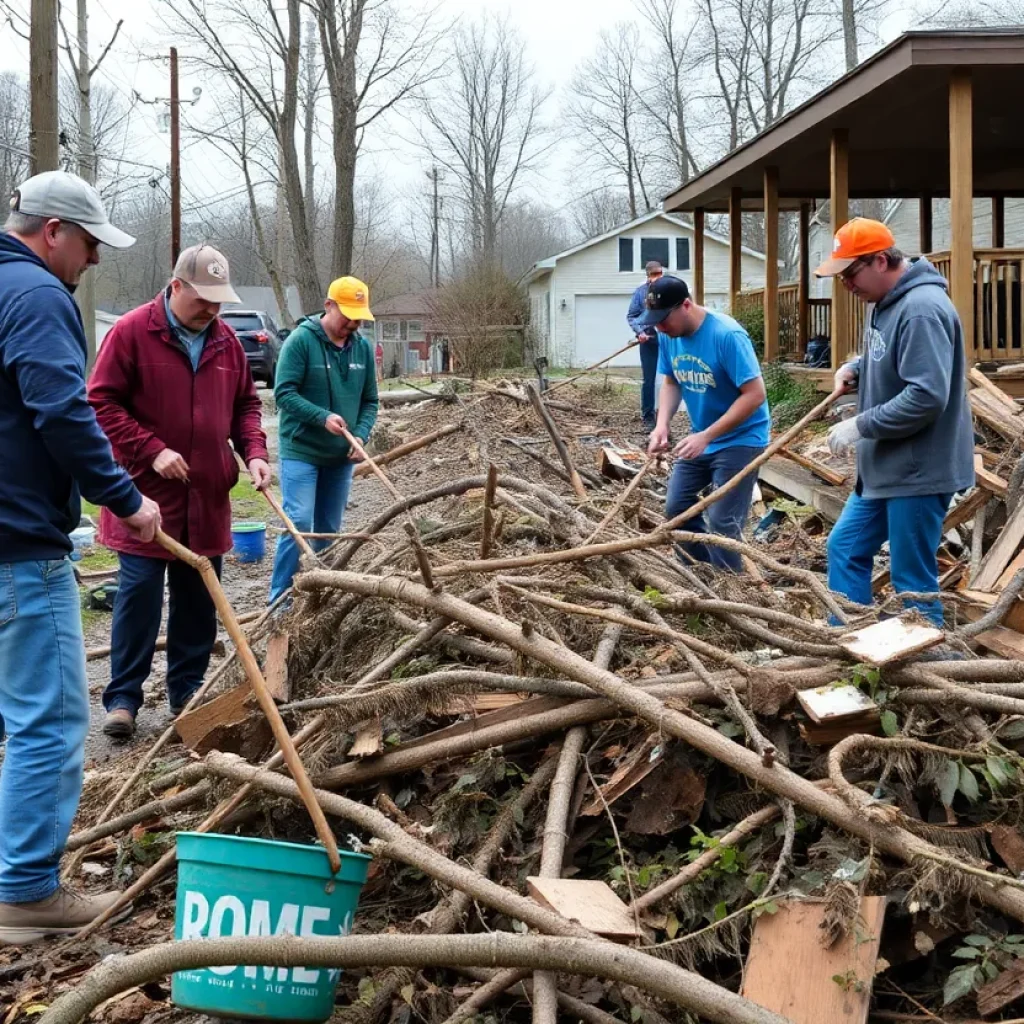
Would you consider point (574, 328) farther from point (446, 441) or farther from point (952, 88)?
point (952, 88)

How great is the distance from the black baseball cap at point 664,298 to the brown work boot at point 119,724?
2.97 metres

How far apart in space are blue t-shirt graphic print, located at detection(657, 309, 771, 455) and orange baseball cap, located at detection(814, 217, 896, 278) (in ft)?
2.89

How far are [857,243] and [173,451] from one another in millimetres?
2933

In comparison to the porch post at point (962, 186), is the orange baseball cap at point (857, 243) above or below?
below

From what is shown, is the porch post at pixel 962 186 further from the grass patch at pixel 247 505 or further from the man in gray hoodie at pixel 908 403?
the grass patch at pixel 247 505

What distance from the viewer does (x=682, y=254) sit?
145 feet

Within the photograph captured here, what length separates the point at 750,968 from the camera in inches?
102

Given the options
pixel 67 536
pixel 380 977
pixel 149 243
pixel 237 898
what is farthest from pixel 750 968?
pixel 149 243

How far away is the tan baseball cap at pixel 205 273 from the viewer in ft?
15.7

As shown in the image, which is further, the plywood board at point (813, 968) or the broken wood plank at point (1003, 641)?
the broken wood plank at point (1003, 641)

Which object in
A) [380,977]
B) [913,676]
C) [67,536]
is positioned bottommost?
[380,977]

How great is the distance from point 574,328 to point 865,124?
2927 cm

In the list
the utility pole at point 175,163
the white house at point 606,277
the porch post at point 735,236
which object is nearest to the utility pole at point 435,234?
the white house at point 606,277

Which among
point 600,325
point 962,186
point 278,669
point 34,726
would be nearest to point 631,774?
point 278,669
